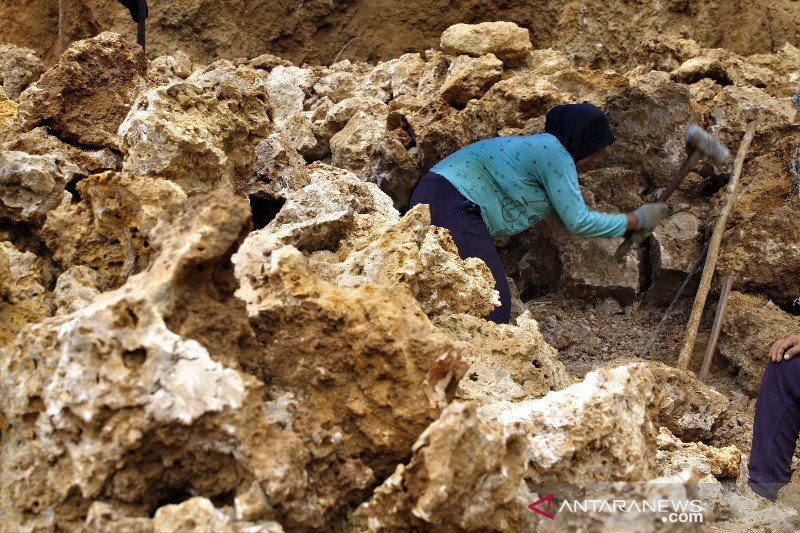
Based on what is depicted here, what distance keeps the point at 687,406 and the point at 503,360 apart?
3.67ft

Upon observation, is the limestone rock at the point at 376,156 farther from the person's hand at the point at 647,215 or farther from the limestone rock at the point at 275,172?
Answer: the person's hand at the point at 647,215

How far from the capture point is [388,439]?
180 centimetres

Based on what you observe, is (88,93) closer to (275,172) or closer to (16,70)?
(275,172)

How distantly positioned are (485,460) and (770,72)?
4.78 m

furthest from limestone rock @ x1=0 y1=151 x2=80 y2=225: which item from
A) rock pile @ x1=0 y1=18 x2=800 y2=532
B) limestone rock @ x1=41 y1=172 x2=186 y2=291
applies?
limestone rock @ x1=41 y1=172 x2=186 y2=291

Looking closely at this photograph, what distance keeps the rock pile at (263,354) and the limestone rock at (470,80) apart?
174 centimetres

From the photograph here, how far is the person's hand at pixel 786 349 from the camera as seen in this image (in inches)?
119

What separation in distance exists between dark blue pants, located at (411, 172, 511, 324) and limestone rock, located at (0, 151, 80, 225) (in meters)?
1.66

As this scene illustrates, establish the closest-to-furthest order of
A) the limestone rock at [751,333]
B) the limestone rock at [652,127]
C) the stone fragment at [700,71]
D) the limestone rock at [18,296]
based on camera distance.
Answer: the limestone rock at [18,296] → the limestone rock at [751,333] → the limestone rock at [652,127] → the stone fragment at [700,71]

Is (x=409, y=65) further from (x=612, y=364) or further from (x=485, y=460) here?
(x=485, y=460)

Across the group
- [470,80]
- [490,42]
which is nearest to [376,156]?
[470,80]

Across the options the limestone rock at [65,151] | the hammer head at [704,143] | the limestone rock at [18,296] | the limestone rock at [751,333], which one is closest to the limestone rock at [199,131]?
the limestone rock at [65,151]

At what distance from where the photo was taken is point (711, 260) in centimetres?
445

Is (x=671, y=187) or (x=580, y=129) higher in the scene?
(x=580, y=129)
